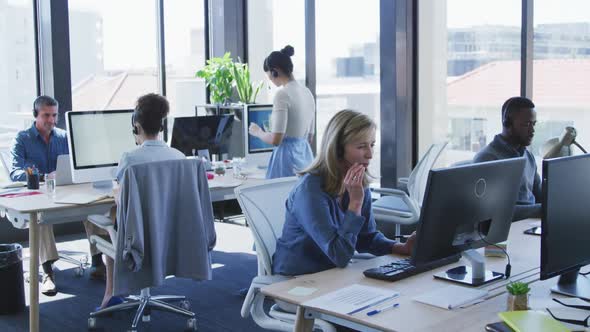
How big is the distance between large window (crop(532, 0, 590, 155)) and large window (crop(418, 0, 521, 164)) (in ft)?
0.54

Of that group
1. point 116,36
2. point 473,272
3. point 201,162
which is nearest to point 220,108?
point 116,36

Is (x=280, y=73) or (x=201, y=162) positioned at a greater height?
(x=280, y=73)

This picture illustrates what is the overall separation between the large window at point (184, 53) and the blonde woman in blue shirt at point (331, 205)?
4666mm

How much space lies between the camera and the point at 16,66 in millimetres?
6289

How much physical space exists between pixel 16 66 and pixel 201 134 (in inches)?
90.1

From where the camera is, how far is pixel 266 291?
2248mm

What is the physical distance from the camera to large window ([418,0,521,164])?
5211 mm

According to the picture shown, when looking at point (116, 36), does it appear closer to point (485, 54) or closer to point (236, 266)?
point (236, 266)

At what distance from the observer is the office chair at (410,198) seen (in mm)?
4719

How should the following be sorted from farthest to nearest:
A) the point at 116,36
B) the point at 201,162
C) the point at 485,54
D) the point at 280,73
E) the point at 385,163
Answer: the point at 116,36, the point at 385,163, the point at 485,54, the point at 280,73, the point at 201,162

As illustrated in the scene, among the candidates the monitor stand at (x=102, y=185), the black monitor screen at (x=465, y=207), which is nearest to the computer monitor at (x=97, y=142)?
the monitor stand at (x=102, y=185)

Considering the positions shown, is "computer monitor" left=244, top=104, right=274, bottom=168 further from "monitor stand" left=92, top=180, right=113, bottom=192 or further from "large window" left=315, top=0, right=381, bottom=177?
"monitor stand" left=92, top=180, right=113, bottom=192

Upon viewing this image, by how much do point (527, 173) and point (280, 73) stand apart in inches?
67.9

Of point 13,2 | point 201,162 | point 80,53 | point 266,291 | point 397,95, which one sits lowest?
point 266,291
